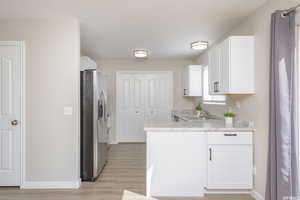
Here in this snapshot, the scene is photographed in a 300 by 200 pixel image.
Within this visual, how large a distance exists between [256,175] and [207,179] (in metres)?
0.63

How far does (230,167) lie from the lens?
302 centimetres

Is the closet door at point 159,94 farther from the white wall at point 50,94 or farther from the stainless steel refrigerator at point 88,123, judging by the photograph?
the white wall at point 50,94

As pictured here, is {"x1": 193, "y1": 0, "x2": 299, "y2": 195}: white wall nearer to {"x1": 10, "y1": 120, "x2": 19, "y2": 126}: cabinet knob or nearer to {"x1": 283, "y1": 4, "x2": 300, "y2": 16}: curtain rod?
{"x1": 283, "y1": 4, "x2": 300, "y2": 16}: curtain rod

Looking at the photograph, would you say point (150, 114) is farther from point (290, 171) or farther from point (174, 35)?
point (290, 171)

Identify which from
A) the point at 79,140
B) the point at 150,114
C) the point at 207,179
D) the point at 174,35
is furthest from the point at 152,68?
the point at 207,179

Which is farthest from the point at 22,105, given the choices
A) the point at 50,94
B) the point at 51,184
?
the point at 51,184

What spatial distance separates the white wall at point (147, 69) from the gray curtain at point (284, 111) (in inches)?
178

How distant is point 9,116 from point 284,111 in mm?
3580

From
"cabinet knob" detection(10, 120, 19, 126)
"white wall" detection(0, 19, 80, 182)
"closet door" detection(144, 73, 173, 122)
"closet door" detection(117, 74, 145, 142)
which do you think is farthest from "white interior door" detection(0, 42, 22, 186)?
"closet door" detection(144, 73, 173, 122)

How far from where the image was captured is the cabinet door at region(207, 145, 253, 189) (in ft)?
9.91

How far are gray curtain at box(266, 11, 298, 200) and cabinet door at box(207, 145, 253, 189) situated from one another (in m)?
0.72

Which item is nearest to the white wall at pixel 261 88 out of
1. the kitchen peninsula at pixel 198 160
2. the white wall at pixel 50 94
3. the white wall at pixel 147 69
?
the kitchen peninsula at pixel 198 160

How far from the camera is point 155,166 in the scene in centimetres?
301

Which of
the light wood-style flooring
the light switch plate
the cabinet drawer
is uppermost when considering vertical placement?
the light switch plate
